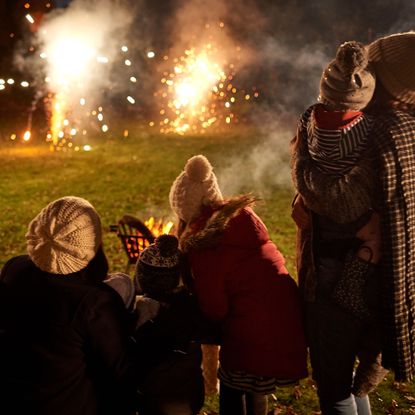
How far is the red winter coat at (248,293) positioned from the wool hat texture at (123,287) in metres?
0.40

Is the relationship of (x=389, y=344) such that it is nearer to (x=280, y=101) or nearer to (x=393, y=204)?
(x=393, y=204)

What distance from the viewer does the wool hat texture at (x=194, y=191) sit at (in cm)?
313

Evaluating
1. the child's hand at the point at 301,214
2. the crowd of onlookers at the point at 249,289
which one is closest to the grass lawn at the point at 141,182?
the child's hand at the point at 301,214

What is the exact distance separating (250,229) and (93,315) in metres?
1.05

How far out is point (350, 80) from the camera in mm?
2268

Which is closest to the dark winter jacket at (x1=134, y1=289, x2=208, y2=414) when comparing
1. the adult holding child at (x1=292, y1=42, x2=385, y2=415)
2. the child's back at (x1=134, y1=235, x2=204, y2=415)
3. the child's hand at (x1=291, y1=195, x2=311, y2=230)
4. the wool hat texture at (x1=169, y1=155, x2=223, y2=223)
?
the child's back at (x1=134, y1=235, x2=204, y2=415)

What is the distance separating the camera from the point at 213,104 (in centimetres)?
2970

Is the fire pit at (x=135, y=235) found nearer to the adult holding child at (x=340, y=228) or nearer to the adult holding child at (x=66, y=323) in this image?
the adult holding child at (x=66, y=323)

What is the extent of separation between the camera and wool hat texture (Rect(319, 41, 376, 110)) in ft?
7.34

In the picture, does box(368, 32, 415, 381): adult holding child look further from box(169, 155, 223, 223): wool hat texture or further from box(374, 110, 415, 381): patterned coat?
box(169, 155, 223, 223): wool hat texture

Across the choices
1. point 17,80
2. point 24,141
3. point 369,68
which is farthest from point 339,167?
point 17,80

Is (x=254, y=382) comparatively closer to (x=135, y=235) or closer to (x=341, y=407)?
(x=341, y=407)

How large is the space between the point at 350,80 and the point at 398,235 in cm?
76

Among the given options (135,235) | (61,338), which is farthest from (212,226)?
(135,235)
